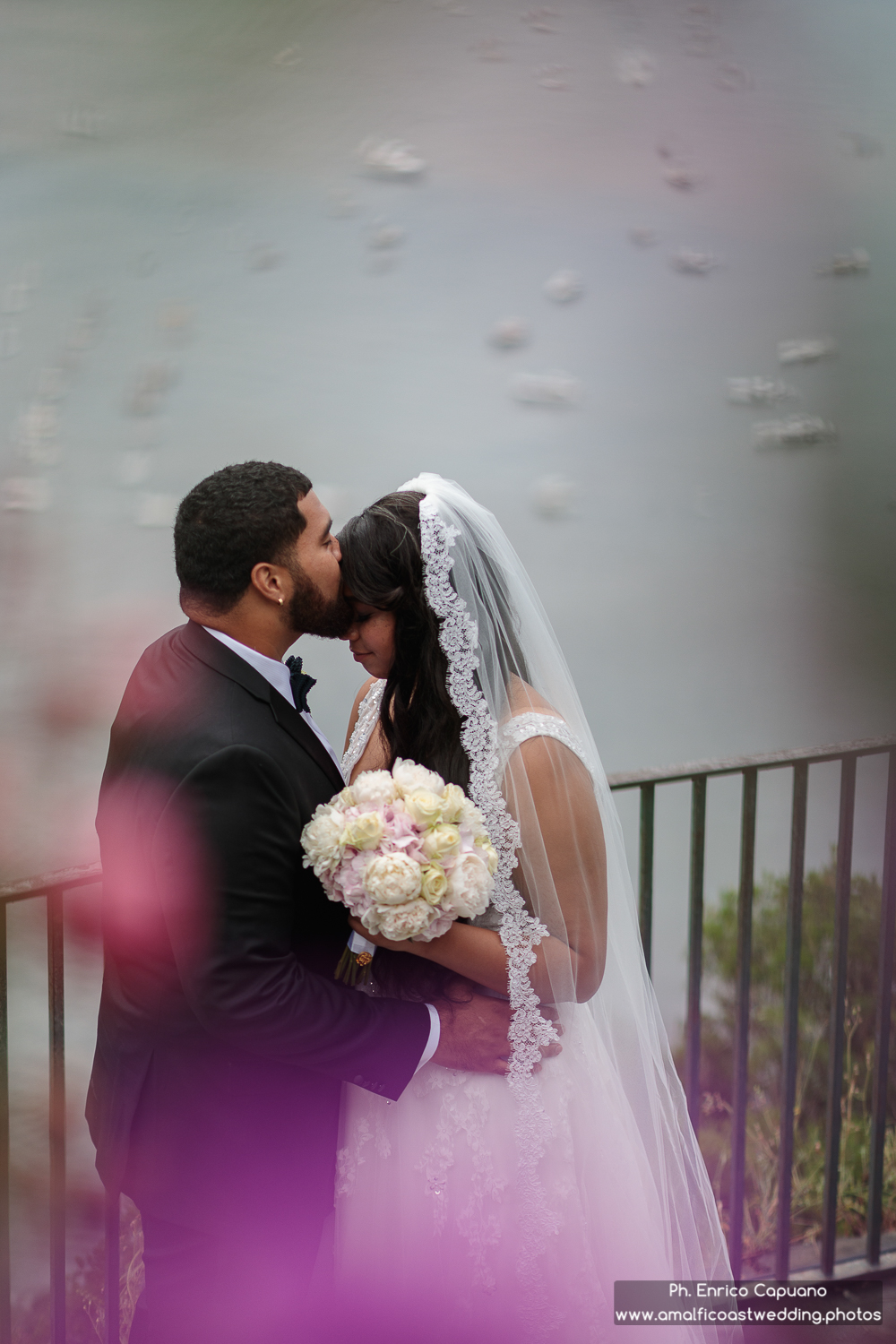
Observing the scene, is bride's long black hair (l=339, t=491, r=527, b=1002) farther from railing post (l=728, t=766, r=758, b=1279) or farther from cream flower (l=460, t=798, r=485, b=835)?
railing post (l=728, t=766, r=758, b=1279)

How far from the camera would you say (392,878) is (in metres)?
1.20

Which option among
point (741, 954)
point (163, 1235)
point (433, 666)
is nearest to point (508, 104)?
point (433, 666)

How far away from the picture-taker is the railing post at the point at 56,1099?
1645mm

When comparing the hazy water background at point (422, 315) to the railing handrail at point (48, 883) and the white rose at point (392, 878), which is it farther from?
the white rose at point (392, 878)

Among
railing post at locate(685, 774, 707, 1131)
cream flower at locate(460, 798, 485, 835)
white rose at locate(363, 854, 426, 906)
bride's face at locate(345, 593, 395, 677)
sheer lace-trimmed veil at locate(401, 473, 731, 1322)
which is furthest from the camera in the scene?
railing post at locate(685, 774, 707, 1131)

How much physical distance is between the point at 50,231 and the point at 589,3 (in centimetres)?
167

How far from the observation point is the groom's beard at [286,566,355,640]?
1.43m

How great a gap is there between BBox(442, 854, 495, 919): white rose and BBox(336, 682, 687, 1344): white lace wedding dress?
0.20 m

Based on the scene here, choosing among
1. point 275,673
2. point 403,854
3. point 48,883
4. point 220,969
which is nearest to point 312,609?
point 275,673

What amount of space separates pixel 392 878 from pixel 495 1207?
60 cm

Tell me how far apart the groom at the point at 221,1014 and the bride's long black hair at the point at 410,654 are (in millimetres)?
40

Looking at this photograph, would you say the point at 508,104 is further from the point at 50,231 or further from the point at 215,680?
the point at 215,680

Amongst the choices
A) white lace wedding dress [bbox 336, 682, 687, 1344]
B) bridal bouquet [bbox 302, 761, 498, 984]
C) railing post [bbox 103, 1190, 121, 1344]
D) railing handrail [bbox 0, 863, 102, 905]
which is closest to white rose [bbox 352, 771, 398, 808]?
bridal bouquet [bbox 302, 761, 498, 984]

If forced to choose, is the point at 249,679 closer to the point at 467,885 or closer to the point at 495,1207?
the point at 467,885
